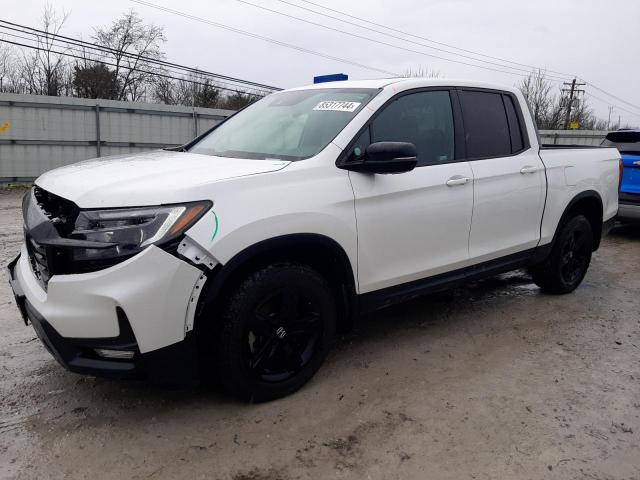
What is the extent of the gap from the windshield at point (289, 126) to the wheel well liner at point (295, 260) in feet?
1.77

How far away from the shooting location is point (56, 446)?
2.58 meters

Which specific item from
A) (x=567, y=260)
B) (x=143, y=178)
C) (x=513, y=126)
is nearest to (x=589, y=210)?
(x=567, y=260)

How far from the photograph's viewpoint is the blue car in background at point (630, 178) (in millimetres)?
7652

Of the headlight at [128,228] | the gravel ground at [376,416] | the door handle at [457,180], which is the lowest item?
the gravel ground at [376,416]

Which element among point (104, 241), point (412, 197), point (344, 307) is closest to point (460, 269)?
point (412, 197)

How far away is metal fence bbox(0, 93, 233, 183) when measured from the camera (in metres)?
12.9

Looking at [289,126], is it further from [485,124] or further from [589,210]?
[589,210]

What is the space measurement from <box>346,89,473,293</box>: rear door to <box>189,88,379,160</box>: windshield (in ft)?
0.64

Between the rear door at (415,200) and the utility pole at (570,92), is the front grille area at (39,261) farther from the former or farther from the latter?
the utility pole at (570,92)

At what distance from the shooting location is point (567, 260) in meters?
5.05

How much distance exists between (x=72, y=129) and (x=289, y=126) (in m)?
12.1

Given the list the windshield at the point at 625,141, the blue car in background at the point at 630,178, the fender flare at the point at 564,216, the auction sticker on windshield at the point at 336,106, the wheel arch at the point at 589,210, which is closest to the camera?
the auction sticker on windshield at the point at 336,106

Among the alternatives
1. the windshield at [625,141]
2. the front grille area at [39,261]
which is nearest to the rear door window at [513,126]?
the front grille area at [39,261]

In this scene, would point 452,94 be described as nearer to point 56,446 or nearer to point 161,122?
point 56,446
